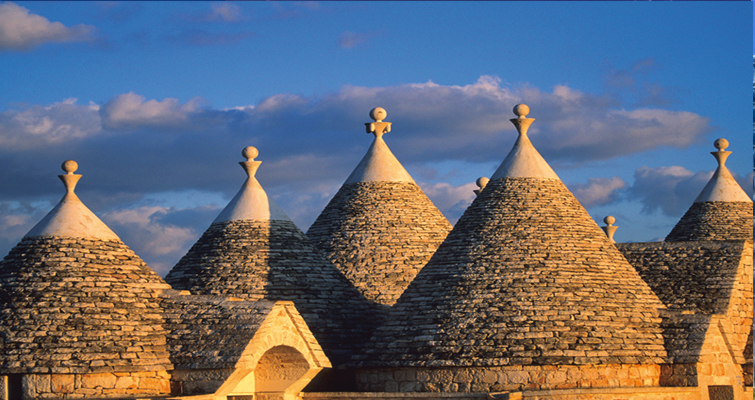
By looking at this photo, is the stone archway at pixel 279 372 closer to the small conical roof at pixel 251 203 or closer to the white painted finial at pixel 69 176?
the small conical roof at pixel 251 203

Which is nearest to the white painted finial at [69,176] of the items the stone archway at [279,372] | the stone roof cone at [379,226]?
the stone archway at [279,372]

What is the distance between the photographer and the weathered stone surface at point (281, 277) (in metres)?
20.1

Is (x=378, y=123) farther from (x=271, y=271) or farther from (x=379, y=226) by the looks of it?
(x=271, y=271)

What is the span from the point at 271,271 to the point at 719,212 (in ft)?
39.9

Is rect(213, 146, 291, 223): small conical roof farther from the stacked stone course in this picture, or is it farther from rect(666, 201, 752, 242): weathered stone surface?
rect(666, 201, 752, 242): weathered stone surface

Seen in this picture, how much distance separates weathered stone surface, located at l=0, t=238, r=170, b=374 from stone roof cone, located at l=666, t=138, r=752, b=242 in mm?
14008

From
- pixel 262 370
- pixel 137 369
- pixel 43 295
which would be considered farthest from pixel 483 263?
pixel 43 295

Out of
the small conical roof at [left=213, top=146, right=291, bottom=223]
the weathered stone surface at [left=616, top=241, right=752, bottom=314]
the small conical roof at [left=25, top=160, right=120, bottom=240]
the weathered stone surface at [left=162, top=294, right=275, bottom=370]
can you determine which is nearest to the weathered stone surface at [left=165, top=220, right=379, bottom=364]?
the small conical roof at [left=213, top=146, right=291, bottom=223]

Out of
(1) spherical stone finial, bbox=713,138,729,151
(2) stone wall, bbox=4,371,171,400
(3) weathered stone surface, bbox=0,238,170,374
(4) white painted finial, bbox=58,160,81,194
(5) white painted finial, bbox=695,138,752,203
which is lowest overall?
(2) stone wall, bbox=4,371,171,400

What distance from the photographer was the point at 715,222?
2673 cm

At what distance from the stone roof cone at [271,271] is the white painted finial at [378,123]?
152 inches

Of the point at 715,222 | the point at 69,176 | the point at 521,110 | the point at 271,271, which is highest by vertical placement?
the point at 521,110

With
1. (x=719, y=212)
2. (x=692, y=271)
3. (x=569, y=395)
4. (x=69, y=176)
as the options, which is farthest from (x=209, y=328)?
(x=719, y=212)

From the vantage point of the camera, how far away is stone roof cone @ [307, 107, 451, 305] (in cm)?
2253
